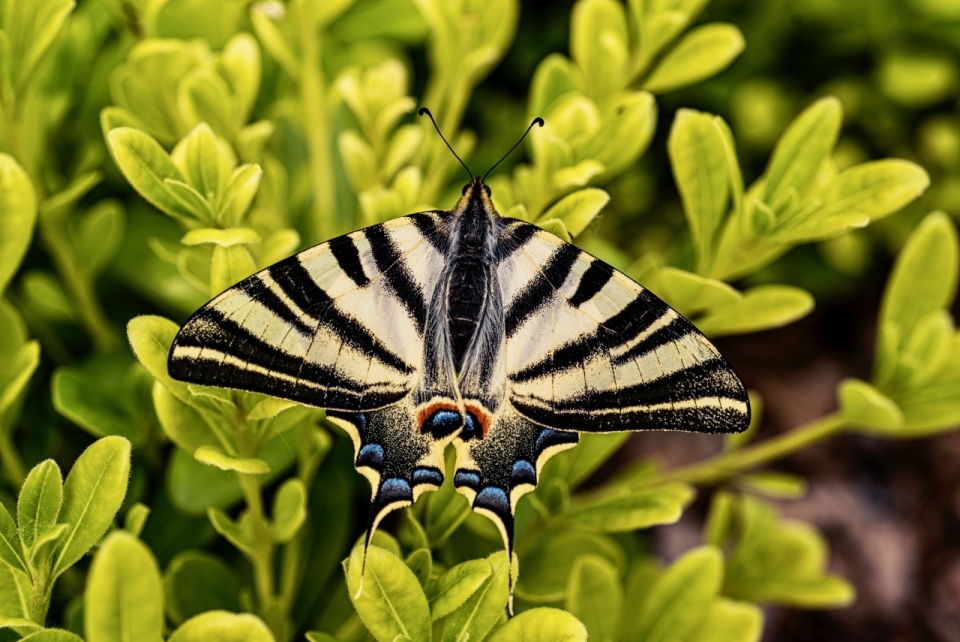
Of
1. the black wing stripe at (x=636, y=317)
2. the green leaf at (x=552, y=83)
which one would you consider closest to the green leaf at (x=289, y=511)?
the black wing stripe at (x=636, y=317)

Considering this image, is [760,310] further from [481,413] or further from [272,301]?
[272,301]

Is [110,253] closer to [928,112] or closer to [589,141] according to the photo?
[589,141]

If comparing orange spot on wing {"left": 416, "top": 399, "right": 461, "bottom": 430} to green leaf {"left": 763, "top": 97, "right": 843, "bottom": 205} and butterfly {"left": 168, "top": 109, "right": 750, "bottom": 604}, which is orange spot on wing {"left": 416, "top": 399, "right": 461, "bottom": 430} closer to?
butterfly {"left": 168, "top": 109, "right": 750, "bottom": 604}

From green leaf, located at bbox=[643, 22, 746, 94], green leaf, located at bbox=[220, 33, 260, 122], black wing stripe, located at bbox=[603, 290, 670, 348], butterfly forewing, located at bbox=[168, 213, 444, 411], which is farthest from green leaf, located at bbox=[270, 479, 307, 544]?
green leaf, located at bbox=[643, 22, 746, 94]

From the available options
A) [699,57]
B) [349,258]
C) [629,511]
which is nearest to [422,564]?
[629,511]

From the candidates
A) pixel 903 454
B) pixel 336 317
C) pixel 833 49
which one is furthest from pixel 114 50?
pixel 903 454
